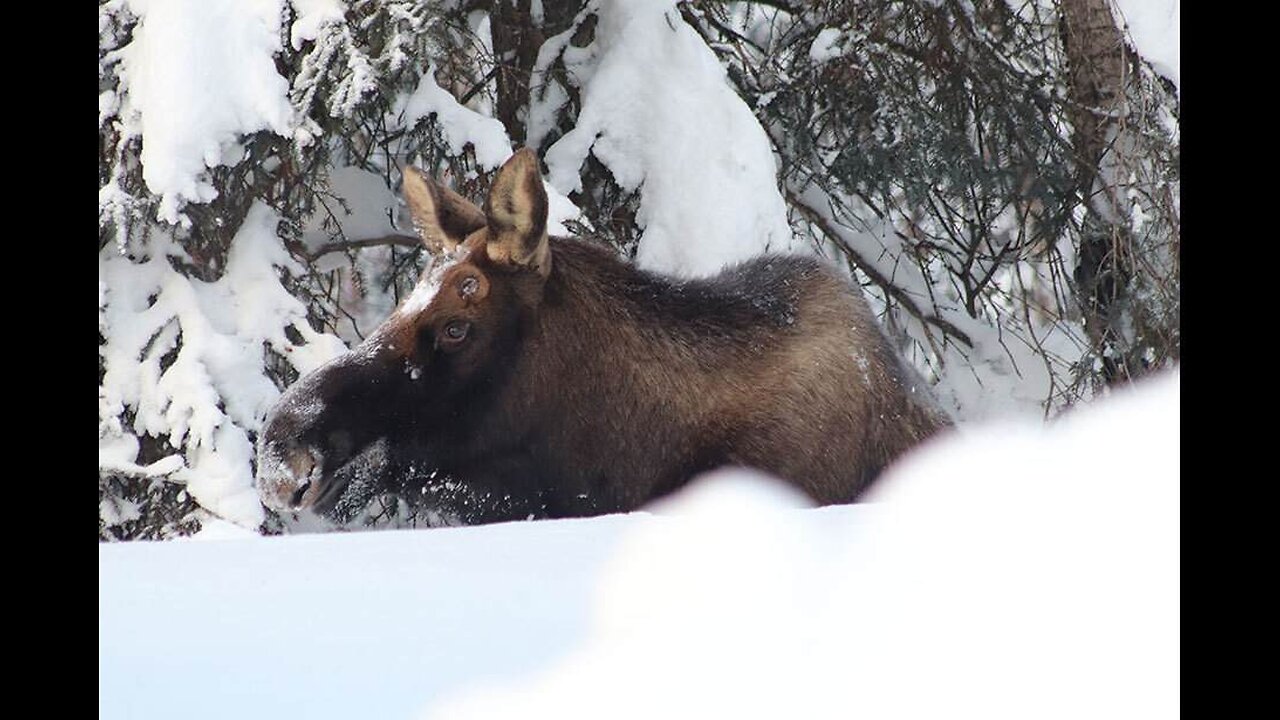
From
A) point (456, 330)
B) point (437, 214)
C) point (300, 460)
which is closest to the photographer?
Result: point (300, 460)

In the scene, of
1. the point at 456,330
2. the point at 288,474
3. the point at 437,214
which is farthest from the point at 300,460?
the point at 437,214

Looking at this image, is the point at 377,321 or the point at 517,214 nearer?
the point at 517,214

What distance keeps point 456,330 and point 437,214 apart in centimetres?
26

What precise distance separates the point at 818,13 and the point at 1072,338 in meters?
1.41

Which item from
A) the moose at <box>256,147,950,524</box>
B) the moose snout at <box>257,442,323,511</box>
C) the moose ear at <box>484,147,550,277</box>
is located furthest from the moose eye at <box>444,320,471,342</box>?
the moose snout at <box>257,442,323,511</box>

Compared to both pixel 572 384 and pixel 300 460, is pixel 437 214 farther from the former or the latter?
pixel 300 460

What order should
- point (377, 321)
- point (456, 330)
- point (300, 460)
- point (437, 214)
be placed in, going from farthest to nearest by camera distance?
point (377, 321) < point (437, 214) < point (456, 330) < point (300, 460)

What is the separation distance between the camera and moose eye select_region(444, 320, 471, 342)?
9.63 feet

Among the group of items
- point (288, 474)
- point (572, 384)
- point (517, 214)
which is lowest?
point (288, 474)

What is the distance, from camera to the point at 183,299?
4.58 m

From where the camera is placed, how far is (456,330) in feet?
9.68

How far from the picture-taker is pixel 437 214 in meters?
3.05

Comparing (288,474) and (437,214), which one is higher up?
(437,214)
